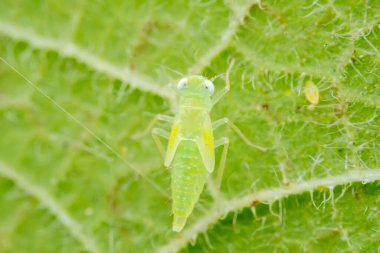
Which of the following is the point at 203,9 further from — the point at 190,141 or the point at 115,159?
the point at 115,159

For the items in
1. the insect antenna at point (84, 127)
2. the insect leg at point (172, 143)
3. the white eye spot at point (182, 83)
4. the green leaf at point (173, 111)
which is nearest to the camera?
the green leaf at point (173, 111)

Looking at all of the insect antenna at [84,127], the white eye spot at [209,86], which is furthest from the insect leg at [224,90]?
the insect antenna at [84,127]

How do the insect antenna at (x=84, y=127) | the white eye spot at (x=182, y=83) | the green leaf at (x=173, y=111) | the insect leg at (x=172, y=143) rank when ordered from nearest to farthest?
1. the green leaf at (x=173, y=111)
2. the insect leg at (x=172, y=143)
3. the white eye spot at (x=182, y=83)
4. the insect antenna at (x=84, y=127)

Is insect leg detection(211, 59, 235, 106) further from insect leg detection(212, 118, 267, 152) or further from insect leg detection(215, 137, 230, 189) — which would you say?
insect leg detection(215, 137, 230, 189)

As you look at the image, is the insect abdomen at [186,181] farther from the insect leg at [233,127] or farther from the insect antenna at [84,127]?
the insect antenna at [84,127]

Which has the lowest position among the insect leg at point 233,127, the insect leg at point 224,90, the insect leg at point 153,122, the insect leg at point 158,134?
the insect leg at point 233,127

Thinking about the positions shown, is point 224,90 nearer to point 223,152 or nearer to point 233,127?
point 233,127

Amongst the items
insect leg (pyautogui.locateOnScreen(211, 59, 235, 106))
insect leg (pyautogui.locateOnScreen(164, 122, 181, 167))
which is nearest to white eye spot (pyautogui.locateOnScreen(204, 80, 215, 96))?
insect leg (pyautogui.locateOnScreen(211, 59, 235, 106))
